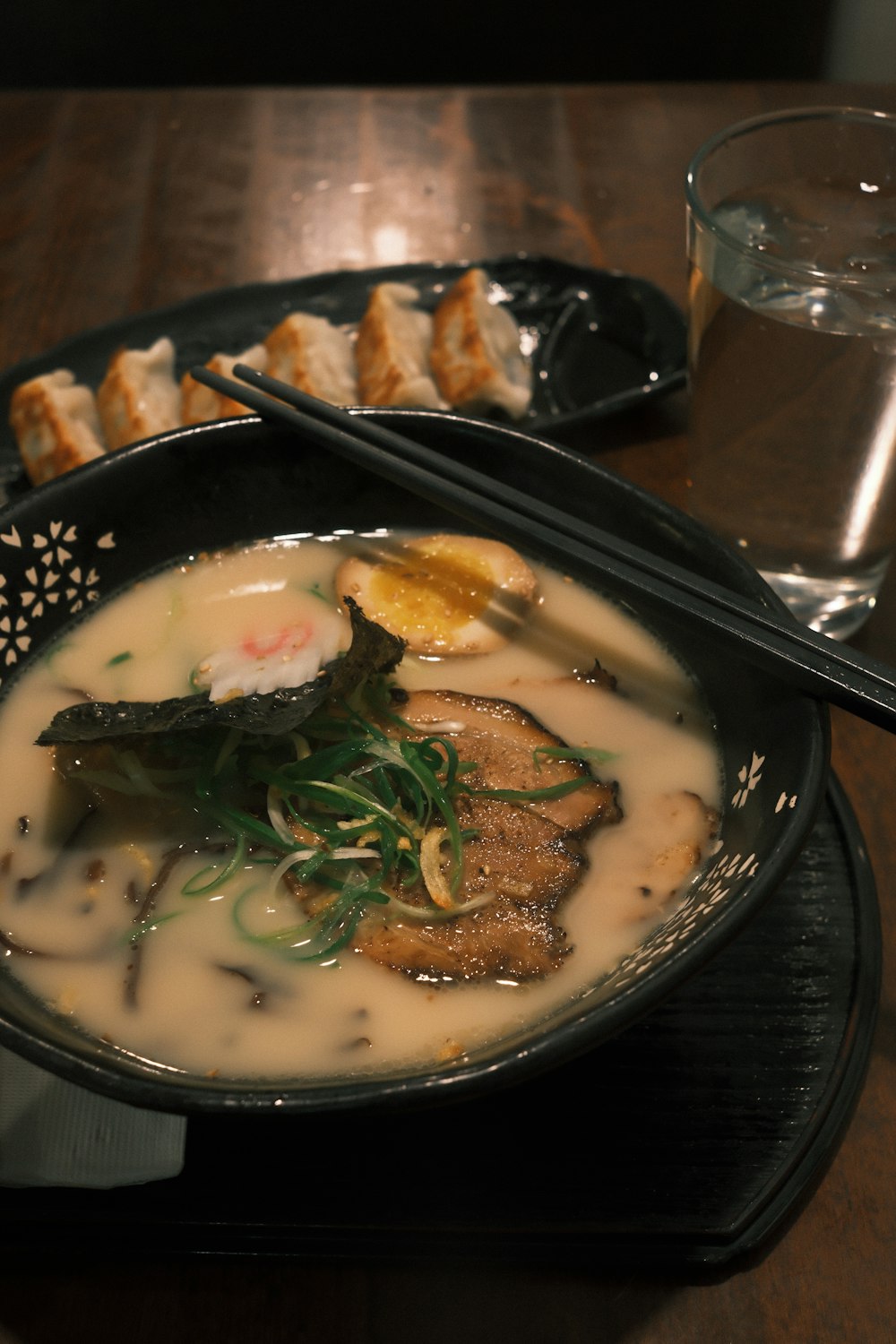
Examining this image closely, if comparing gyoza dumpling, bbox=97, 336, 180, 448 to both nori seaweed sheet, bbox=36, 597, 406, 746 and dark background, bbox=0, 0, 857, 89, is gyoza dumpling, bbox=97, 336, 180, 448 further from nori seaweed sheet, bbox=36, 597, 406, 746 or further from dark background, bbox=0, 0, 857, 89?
dark background, bbox=0, 0, 857, 89

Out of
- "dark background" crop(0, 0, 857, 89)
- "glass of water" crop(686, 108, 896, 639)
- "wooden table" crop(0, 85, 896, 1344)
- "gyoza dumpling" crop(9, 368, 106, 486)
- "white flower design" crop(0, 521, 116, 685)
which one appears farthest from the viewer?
"dark background" crop(0, 0, 857, 89)

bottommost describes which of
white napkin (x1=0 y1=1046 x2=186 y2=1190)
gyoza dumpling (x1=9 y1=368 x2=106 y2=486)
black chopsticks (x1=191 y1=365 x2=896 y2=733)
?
white napkin (x1=0 y1=1046 x2=186 y2=1190)

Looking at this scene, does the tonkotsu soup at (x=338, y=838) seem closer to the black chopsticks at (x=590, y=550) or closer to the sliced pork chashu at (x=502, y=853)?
the sliced pork chashu at (x=502, y=853)

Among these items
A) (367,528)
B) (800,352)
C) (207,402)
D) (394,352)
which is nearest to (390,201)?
(394,352)

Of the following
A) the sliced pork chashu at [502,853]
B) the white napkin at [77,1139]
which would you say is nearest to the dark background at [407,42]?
the sliced pork chashu at [502,853]

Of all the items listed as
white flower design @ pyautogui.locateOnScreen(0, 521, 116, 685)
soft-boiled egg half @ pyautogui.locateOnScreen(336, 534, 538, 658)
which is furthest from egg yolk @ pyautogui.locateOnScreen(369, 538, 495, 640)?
white flower design @ pyautogui.locateOnScreen(0, 521, 116, 685)

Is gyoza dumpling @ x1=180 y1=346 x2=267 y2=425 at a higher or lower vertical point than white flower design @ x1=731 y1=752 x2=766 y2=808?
lower

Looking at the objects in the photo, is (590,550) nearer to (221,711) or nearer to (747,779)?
(747,779)

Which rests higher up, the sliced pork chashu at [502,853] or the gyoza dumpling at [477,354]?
the gyoza dumpling at [477,354]
